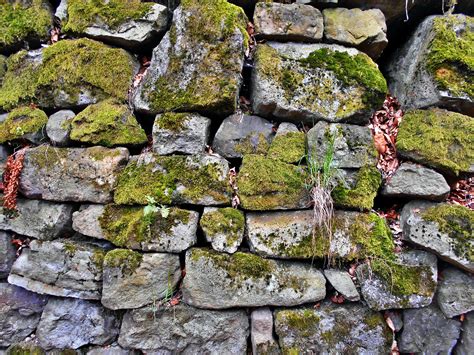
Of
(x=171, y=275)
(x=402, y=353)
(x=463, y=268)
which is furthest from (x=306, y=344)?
(x=463, y=268)

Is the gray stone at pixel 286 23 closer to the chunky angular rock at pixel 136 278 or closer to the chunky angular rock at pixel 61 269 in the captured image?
the chunky angular rock at pixel 136 278

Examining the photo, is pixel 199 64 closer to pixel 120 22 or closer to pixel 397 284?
pixel 120 22

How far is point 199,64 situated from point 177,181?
2.83 feet

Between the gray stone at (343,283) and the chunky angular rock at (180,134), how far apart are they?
1.20 metres

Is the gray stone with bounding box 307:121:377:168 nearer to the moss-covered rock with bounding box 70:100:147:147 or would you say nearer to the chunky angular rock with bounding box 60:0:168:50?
the moss-covered rock with bounding box 70:100:147:147

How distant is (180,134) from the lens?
2.14m

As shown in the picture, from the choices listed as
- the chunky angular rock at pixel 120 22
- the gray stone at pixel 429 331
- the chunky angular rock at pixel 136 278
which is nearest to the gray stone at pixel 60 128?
the chunky angular rock at pixel 120 22

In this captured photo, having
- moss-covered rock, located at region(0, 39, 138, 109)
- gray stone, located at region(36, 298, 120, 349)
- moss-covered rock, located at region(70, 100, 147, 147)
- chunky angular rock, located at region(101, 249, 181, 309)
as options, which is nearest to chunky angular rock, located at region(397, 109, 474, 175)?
chunky angular rock, located at region(101, 249, 181, 309)

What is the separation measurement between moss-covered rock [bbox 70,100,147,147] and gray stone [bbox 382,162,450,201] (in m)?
1.80

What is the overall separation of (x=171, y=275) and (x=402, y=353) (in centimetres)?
162

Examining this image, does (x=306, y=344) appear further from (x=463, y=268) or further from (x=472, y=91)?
(x=472, y=91)

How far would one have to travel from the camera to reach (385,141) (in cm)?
225

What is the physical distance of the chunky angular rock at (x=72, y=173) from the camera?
2.15 metres

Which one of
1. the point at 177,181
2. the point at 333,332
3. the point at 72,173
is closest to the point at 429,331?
the point at 333,332
